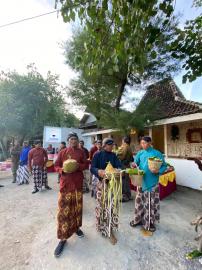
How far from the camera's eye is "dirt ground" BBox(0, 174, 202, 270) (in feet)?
8.38

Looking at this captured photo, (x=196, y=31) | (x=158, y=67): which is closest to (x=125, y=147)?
(x=196, y=31)

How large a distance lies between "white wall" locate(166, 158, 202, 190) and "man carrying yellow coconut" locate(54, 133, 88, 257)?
517 centimetres

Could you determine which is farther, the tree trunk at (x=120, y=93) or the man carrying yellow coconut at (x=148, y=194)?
the tree trunk at (x=120, y=93)

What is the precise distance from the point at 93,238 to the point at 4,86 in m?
16.9

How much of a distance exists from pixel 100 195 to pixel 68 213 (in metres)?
0.61

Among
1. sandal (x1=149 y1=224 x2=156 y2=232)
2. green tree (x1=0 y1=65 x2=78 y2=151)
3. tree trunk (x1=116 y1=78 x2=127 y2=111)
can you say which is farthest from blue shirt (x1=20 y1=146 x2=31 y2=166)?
green tree (x1=0 y1=65 x2=78 y2=151)

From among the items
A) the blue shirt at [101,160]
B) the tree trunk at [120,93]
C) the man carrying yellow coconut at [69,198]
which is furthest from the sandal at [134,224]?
the tree trunk at [120,93]

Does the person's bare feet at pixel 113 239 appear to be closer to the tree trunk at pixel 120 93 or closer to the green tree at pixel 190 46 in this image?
the green tree at pixel 190 46

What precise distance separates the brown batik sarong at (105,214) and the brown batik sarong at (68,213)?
0.37 m

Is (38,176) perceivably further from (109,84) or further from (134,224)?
(109,84)

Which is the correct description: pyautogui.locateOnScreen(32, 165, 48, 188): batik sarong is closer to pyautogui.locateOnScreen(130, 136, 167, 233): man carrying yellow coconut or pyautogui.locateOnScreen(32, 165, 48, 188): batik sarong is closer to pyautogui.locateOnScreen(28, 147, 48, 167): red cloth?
pyautogui.locateOnScreen(28, 147, 48, 167): red cloth

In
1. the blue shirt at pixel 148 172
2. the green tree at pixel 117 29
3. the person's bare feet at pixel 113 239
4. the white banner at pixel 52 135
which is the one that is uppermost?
the green tree at pixel 117 29

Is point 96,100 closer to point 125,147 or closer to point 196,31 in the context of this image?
point 125,147

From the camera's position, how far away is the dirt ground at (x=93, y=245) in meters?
2.55
